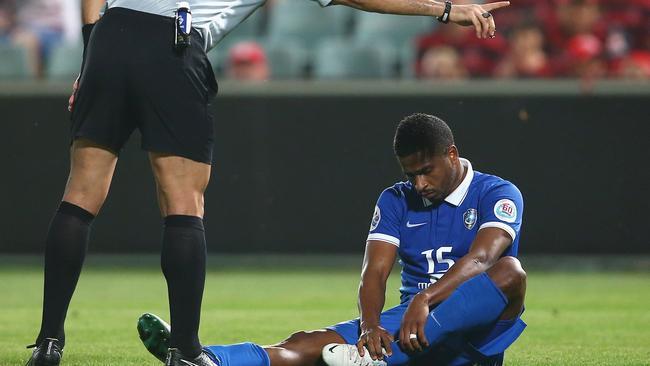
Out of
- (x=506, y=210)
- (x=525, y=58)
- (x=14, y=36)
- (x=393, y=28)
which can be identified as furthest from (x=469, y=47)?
(x=506, y=210)

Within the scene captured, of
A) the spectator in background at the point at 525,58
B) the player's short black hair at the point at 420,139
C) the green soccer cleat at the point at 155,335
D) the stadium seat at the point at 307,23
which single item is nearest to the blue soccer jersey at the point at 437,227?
the player's short black hair at the point at 420,139

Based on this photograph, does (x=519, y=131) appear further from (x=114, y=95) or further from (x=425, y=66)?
(x=114, y=95)

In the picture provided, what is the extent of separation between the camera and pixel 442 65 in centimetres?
1075

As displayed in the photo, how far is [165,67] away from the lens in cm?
425

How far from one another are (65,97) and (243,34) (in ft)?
11.1

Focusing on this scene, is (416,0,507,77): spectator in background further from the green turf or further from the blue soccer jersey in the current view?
the blue soccer jersey

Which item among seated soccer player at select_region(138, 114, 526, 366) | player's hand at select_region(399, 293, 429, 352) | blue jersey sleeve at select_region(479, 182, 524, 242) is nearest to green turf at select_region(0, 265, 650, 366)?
seated soccer player at select_region(138, 114, 526, 366)

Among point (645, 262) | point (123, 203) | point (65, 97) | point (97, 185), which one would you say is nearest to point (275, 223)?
point (123, 203)

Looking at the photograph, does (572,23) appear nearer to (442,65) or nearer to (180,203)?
(442,65)

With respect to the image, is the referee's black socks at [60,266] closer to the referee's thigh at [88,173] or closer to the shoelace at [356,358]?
the referee's thigh at [88,173]

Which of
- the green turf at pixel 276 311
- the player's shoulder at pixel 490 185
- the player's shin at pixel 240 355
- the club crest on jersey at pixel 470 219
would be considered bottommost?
the green turf at pixel 276 311

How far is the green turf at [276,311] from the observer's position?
533cm

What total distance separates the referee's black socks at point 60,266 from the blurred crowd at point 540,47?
6296 millimetres

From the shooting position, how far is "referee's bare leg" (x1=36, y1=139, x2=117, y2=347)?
4.43m
